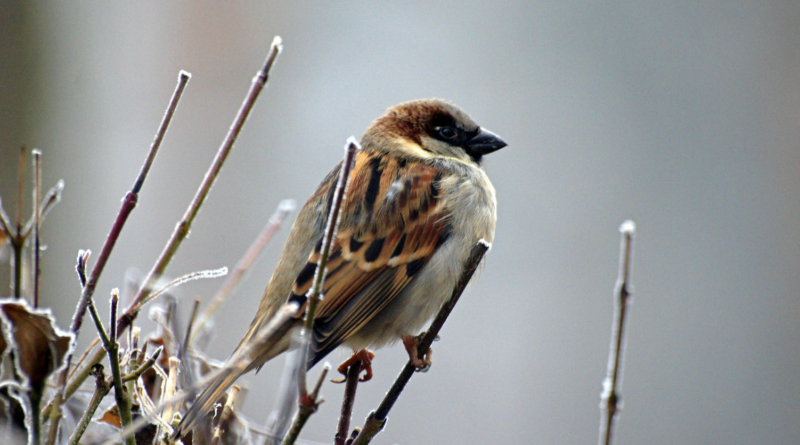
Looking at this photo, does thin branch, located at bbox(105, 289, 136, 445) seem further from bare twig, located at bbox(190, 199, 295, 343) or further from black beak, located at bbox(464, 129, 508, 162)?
black beak, located at bbox(464, 129, 508, 162)

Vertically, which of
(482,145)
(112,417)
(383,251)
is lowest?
(112,417)

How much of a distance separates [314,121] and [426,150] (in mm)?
2896

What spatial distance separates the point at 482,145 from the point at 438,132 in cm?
15

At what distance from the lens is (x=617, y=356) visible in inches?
35.6

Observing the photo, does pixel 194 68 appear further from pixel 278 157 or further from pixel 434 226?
pixel 434 226

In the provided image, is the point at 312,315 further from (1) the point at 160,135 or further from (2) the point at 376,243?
(2) the point at 376,243

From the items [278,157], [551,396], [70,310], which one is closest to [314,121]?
[278,157]

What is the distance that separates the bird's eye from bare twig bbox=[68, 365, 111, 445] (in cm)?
171

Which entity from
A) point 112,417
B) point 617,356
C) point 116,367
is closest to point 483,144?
point 617,356

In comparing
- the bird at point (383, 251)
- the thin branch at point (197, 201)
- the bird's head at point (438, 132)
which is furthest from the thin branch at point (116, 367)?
the bird's head at point (438, 132)

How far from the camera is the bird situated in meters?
1.81

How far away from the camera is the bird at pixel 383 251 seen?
71.4 inches

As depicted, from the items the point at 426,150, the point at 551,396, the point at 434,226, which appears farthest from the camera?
the point at 551,396

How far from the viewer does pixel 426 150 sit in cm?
239
